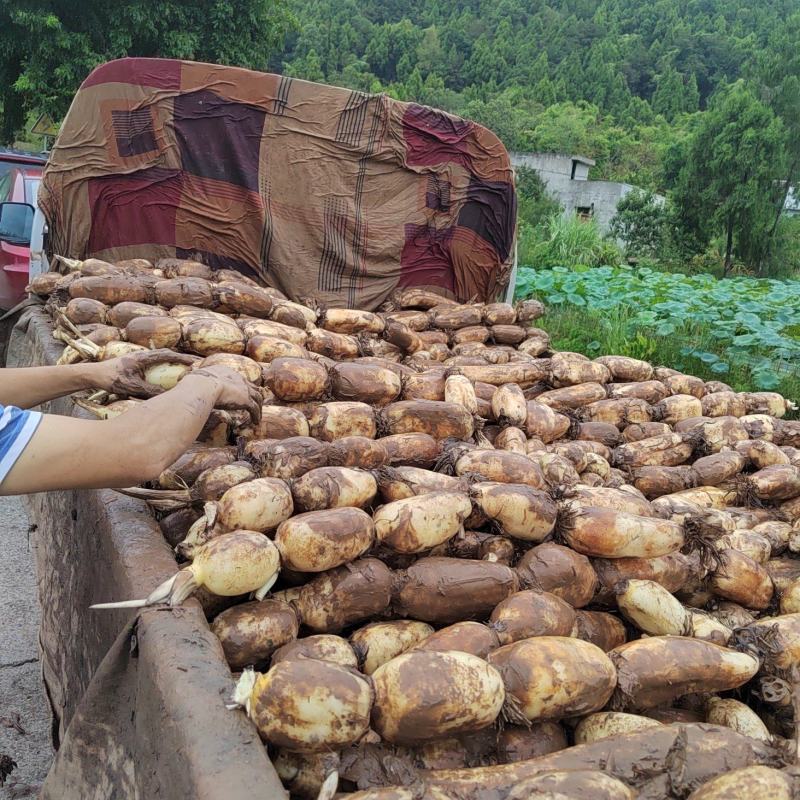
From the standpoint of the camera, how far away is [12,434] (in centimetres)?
152

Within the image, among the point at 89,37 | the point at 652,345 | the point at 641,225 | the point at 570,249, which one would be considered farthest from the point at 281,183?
the point at 641,225

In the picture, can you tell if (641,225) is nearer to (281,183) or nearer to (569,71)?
(281,183)

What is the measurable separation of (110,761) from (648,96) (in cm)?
6611

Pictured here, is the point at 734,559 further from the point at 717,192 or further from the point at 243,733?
the point at 717,192

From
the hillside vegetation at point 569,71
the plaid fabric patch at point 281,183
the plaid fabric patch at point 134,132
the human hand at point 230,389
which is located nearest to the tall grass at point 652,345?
the plaid fabric patch at point 281,183

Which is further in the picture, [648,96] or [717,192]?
[648,96]

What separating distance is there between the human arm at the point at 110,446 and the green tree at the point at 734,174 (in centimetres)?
2313

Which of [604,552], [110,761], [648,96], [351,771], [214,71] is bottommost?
[110,761]

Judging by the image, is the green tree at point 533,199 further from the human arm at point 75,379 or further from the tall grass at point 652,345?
the human arm at point 75,379

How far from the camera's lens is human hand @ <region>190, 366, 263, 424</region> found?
2170 mm

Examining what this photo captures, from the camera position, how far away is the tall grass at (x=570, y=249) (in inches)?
611

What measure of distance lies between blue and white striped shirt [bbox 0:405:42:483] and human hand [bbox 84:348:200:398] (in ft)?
2.86

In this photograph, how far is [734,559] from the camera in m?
2.29

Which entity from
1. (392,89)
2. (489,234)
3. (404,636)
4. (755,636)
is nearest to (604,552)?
(755,636)
